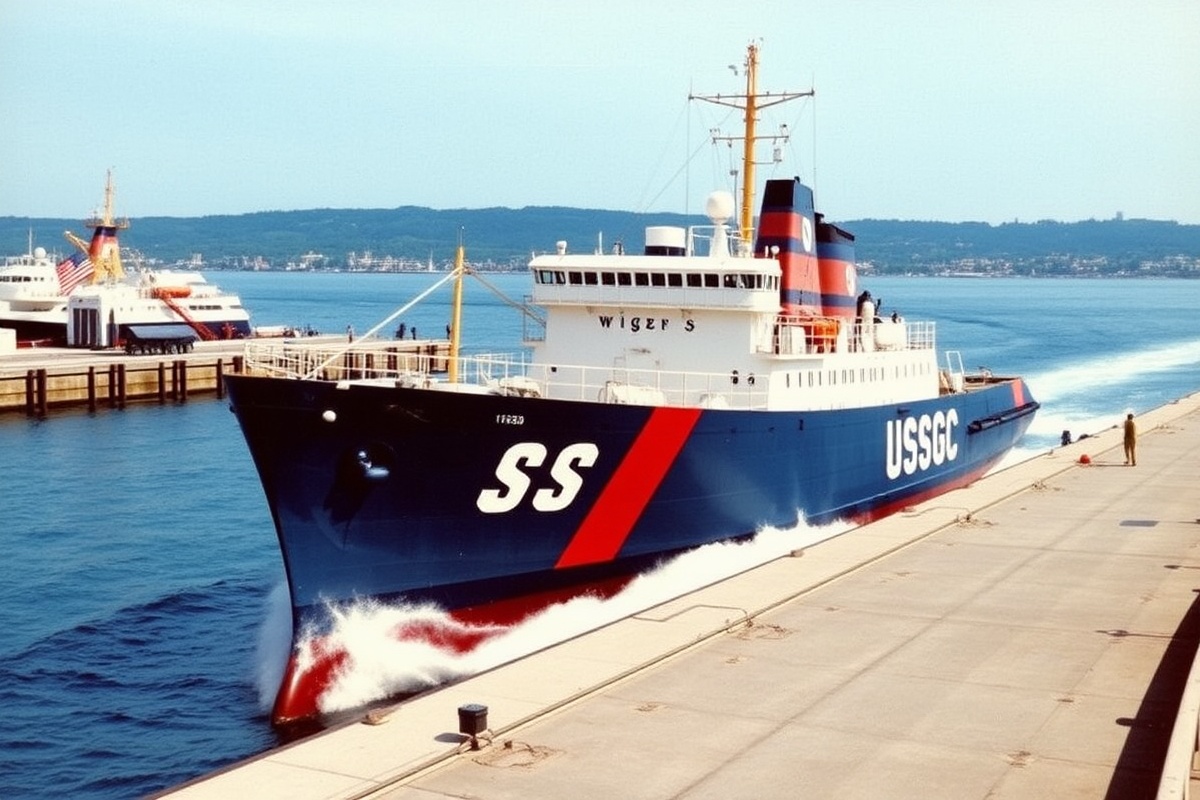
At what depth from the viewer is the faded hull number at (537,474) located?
53.4ft

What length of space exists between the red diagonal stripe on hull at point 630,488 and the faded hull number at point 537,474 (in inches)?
22.0

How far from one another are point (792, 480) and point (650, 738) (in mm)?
10939

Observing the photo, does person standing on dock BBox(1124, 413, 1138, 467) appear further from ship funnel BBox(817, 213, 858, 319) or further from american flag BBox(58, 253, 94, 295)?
american flag BBox(58, 253, 94, 295)

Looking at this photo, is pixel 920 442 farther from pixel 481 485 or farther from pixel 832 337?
pixel 481 485

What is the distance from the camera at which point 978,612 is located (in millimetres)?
14555

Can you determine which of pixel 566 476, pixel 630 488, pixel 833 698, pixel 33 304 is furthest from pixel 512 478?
pixel 33 304

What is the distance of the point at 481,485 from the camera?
16.2 metres

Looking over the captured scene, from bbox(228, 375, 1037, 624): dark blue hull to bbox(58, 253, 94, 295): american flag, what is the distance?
56.1 m

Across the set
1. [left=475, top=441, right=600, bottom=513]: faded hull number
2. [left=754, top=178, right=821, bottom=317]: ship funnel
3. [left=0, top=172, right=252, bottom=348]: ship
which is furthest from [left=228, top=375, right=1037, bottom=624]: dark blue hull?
[left=0, top=172, right=252, bottom=348]: ship

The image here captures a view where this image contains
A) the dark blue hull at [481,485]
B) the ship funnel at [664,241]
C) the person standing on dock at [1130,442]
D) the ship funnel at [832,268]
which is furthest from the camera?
the person standing on dock at [1130,442]

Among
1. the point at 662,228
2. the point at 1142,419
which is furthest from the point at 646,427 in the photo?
the point at 1142,419

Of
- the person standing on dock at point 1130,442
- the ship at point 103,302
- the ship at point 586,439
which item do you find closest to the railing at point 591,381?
the ship at point 586,439

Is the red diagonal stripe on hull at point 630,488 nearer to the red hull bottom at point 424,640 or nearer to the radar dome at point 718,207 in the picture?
the red hull bottom at point 424,640

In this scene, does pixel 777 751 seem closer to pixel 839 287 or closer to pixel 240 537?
pixel 839 287
